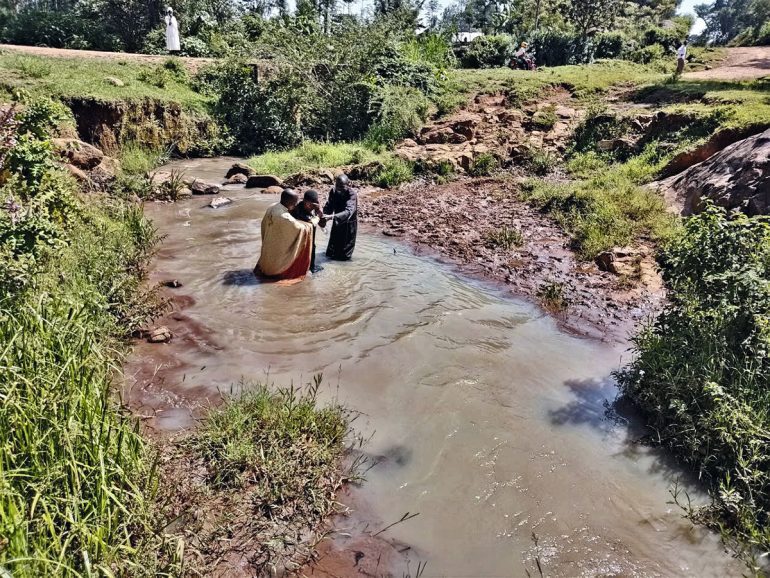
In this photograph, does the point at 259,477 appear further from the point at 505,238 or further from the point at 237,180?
the point at 237,180

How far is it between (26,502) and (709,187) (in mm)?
10070

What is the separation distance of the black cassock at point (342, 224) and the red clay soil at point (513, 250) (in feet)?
5.56

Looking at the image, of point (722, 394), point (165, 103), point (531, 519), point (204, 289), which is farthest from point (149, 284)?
point (165, 103)

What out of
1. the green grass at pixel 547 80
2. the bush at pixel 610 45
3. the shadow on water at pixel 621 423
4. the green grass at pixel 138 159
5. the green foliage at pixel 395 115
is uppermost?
the bush at pixel 610 45

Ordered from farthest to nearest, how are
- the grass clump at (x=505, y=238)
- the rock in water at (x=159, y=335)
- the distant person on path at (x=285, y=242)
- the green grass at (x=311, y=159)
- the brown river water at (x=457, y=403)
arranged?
the green grass at (x=311, y=159), the grass clump at (x=505, y=238), the distant person on path at (x=285, y=242), the rock in water at (x=159, y=335), the brown river water at (x=457, y=403)

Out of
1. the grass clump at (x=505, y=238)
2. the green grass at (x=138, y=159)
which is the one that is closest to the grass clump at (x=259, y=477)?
the grass clump at (x=505, y=238)

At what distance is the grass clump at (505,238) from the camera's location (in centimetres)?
920

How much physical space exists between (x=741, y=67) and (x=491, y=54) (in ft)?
32.9

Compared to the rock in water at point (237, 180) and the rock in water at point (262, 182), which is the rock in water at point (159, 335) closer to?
the rock in water at point (262, 182)

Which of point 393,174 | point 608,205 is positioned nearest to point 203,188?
point 393,174

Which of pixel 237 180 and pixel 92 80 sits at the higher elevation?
pixel 92 80

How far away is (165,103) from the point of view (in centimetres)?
1562

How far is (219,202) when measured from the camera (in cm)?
1130

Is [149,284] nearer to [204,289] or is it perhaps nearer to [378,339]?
[204,289]
